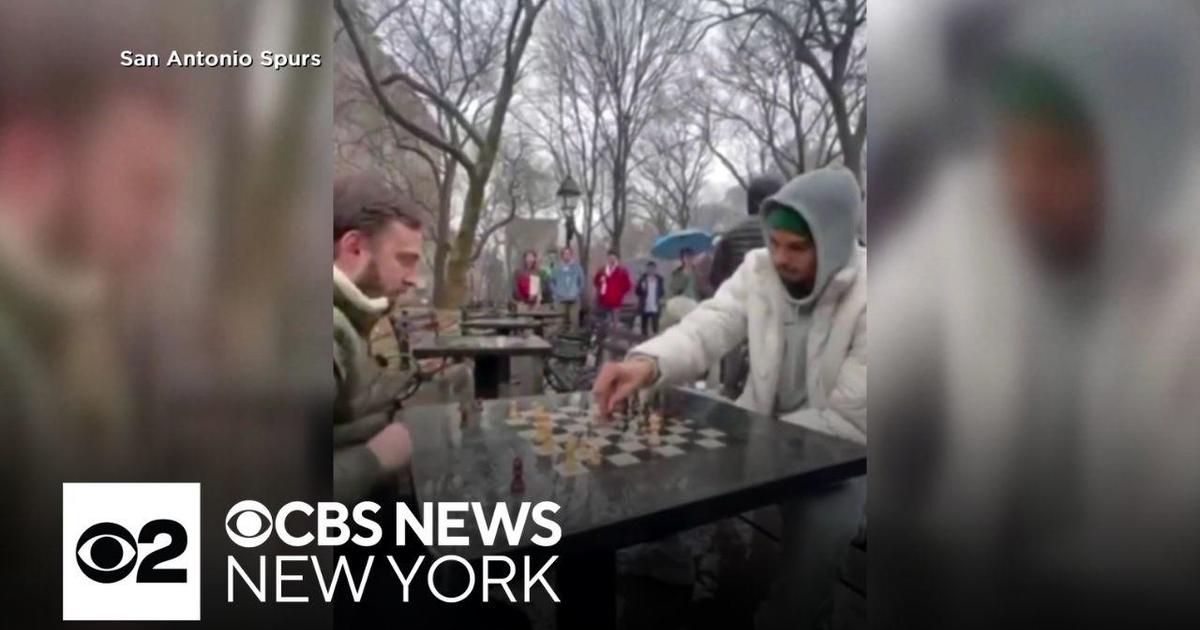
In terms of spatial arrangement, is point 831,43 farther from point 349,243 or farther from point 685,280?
point 349,243

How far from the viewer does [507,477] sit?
1.60m

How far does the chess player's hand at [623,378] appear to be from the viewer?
1.70 metres

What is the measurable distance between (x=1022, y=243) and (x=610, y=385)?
1186mm

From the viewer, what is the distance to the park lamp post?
1.66m

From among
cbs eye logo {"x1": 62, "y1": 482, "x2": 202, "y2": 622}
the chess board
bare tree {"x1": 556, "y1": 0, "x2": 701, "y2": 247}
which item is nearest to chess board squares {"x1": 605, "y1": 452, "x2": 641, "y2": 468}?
the chess board

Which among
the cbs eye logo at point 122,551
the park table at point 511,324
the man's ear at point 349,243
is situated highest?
the man's ear at point 349,243

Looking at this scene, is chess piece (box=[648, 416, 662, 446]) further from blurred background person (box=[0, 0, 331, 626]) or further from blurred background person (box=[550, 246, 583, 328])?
blurred background person (box=[0, 0, 331, 626])

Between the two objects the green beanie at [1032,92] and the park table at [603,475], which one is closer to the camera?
the park table at [603,475]

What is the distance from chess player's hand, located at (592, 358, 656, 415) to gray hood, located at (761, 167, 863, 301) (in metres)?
0.46

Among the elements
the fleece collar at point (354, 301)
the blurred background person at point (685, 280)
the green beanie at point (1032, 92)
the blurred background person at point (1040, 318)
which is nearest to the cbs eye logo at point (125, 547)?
the fleece collar at point (354, 301)

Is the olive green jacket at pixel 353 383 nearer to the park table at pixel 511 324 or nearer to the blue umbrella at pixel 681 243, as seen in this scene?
the park table at pixel 511 324

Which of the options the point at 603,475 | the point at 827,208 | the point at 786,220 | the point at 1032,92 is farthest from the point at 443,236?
the point at 1032,92

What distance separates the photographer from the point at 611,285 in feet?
5.61

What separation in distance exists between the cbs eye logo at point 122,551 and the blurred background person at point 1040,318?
1874 millimetres
